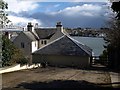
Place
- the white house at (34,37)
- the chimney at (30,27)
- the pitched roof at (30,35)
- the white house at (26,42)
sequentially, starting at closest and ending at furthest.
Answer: the white house at (26,42) < the white house at (34,37) < the pitched roof at (30,35) < the chimney at (30,27)

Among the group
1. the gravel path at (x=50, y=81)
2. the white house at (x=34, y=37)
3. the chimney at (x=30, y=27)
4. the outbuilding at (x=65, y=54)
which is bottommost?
the gravel path at (x=50, y=81)

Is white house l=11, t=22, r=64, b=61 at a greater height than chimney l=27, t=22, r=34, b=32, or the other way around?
chimney l=27, t=22, r=34, b=32

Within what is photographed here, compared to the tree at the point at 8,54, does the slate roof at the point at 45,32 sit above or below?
above

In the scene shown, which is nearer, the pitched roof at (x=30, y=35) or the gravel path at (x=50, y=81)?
the gravel path at (x=50, y=81)

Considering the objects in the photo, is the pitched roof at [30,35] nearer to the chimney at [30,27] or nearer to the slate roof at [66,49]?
the chimney at [30,27]

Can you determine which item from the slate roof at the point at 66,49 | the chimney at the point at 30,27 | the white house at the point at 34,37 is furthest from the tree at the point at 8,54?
the chimney at the point at 30,27

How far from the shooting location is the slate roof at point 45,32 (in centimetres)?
5906

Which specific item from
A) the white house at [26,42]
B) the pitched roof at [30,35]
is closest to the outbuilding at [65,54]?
the white house at [26,42]

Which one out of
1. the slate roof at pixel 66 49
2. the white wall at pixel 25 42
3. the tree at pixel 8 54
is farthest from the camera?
the white wall at pixel 25 42

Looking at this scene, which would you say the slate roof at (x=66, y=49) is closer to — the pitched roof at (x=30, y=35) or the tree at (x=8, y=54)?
the tree at (x=8, y=54)

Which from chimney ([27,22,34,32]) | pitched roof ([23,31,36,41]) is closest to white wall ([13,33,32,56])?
pitched roof ([23,31,36,41])

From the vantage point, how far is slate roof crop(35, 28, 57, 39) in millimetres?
59056

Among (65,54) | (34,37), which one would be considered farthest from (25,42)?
(65,54)

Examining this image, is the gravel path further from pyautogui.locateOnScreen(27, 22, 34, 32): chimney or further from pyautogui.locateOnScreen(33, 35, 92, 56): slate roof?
pyautogui.locateOnScreen(27, 22, 34, 32): chimney
